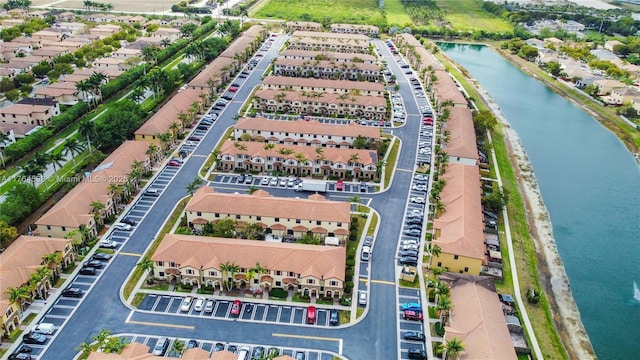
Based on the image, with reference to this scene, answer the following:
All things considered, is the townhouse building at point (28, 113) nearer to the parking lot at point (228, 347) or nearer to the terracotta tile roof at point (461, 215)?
the parking lot at point (228, 347)

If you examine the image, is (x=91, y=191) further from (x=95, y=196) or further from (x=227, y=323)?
(x=227, y=323)

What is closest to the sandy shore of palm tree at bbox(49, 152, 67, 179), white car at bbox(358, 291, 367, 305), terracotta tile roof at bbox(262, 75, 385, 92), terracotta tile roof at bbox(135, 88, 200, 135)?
white car at bbox(358, 291, 367, 305)

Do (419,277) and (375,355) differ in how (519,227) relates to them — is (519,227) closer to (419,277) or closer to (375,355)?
(419,277)

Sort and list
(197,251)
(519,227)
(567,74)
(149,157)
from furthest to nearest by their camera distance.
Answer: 1. (567,74)
2. (149,157)
3. (519,227)
4. (197,251)

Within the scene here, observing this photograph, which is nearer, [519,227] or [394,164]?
[519,227]

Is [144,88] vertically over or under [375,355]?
over

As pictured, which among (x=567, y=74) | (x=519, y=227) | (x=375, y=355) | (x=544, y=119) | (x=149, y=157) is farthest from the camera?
(x=567, y=74)

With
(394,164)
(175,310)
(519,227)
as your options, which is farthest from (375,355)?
(394,164)

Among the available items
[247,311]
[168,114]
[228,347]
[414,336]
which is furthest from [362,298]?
[168,114]

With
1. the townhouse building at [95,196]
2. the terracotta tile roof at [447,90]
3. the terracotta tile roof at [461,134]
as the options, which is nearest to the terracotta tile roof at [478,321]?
the terracotta tile roof at [461,134]
